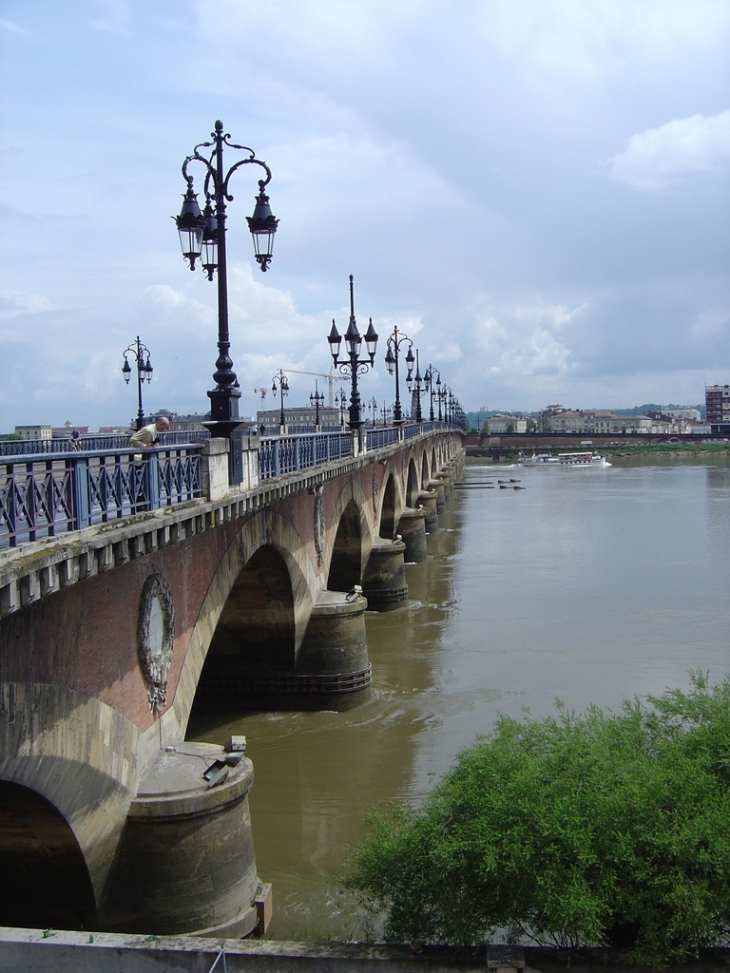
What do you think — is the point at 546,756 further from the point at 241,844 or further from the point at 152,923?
the point at 152,923

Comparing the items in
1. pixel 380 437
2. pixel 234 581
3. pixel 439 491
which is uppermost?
pixel 380 437

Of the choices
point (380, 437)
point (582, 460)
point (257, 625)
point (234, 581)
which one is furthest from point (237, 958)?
point (582, 460)

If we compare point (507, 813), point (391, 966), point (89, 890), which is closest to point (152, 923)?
point (89, 890)

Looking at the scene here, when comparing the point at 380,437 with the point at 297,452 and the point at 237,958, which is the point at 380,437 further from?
the point at 237,958

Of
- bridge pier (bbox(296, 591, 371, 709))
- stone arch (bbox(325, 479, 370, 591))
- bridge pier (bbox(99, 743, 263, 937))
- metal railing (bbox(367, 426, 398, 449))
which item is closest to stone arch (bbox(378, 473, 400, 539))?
metal railing (bbox(367, 426, 398, 449))

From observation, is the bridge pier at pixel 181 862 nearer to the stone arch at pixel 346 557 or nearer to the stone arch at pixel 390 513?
the stone arch at pixel 346 557

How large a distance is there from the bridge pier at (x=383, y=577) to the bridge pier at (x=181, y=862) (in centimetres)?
1762

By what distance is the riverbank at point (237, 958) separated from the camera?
7133 mm

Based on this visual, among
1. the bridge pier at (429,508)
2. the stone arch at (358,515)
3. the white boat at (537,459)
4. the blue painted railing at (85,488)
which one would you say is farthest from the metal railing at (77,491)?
the white boat at (537,459)

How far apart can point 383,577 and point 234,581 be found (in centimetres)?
1318

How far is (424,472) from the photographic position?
5559cm

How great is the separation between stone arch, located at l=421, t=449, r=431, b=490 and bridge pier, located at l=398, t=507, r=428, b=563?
1457 centimetres

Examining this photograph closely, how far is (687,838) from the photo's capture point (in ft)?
24.0

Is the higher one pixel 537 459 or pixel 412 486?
pixel 412 486
